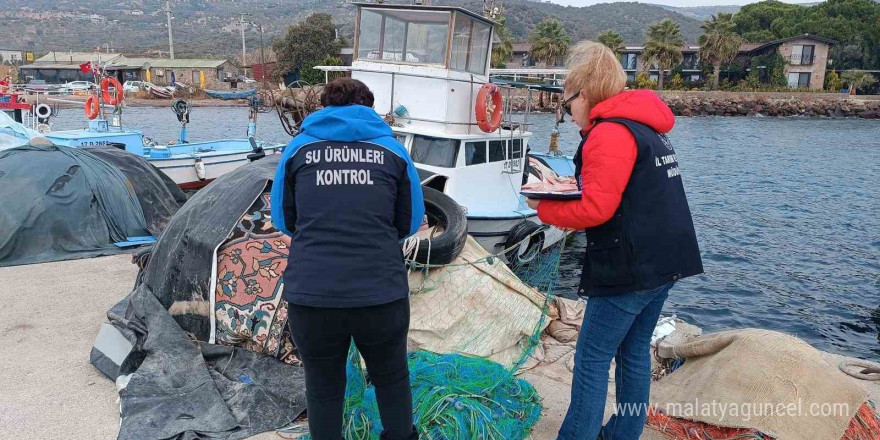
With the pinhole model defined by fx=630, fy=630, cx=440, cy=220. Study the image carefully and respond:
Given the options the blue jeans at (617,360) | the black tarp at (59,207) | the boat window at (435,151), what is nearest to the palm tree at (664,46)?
the boat window at (435,151)

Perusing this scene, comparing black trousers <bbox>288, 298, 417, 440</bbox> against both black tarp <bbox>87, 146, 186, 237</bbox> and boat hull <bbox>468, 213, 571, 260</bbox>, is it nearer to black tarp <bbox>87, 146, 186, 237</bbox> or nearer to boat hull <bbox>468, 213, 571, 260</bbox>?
boat hull <bbox>468, 213, 571, 260</bbox>

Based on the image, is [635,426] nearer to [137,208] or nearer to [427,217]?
[427,217]

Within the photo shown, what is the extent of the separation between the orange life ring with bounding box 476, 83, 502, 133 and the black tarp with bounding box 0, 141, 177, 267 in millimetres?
4835

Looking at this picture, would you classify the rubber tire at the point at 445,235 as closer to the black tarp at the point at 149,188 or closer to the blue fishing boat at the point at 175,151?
the black tarp at the point at 149,188

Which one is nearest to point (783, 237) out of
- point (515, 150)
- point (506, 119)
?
point (515, 150)

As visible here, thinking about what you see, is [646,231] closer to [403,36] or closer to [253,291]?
[253,291]

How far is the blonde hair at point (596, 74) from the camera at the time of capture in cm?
277

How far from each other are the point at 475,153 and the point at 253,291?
5.81 metres

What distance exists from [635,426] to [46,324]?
4465mm

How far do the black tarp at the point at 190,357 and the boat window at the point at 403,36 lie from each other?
482 cm

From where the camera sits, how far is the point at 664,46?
61.3m

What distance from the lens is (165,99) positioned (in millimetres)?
57562

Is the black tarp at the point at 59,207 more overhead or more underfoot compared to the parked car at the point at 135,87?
more underfoot

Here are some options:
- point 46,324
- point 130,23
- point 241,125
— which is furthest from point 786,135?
point 130,23
